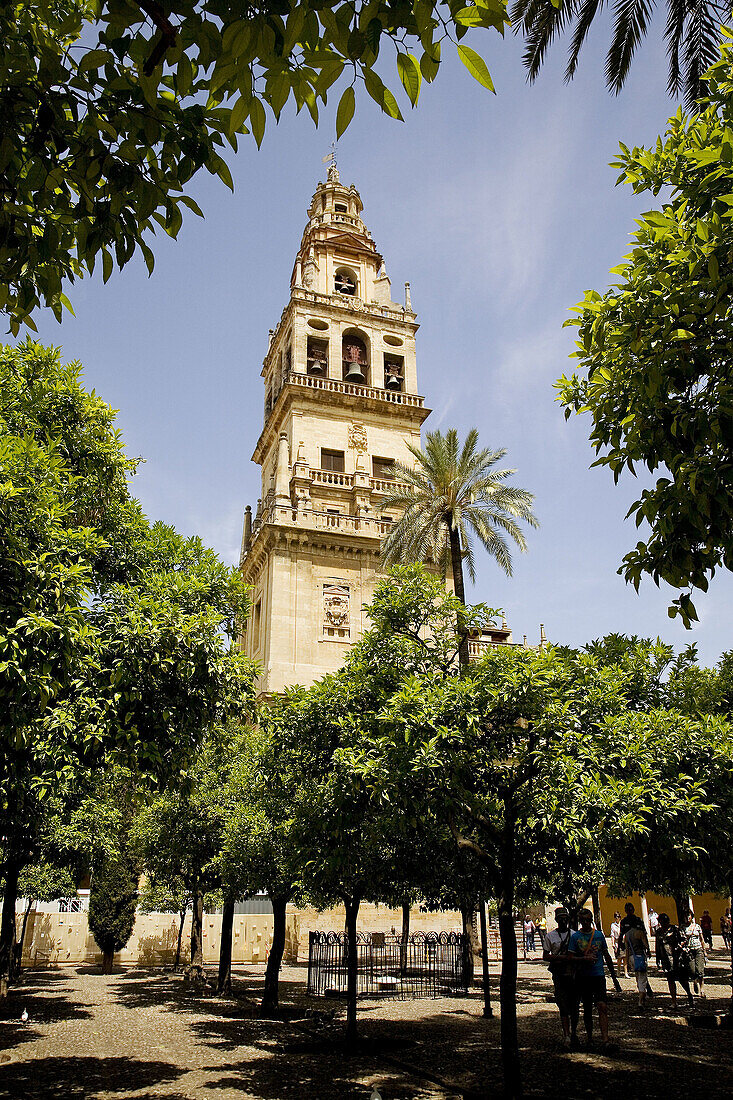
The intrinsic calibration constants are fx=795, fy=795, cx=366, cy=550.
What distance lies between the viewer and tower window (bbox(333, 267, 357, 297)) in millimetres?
47281

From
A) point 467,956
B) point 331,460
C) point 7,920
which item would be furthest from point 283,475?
point 7,920

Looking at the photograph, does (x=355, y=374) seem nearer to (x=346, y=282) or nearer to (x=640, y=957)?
(x=346, y=282)

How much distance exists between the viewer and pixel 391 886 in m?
15.4

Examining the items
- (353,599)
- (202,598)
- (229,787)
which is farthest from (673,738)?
(353,599)

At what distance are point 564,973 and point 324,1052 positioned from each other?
4690mm

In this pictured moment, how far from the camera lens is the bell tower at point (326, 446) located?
121ft

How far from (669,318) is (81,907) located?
154 ft

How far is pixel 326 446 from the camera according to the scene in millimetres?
40656

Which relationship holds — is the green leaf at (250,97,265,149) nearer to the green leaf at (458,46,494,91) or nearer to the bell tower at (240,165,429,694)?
the green leaf at (458,46,494,91)

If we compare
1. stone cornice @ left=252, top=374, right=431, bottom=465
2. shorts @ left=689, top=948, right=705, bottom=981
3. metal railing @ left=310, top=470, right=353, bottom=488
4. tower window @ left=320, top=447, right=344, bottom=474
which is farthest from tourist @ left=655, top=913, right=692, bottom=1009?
stone cornice @ left=252, top=374, right=431, bottom=465

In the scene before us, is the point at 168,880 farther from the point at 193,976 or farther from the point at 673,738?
the point at 673,738

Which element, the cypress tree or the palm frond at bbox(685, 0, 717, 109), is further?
the cypress tree

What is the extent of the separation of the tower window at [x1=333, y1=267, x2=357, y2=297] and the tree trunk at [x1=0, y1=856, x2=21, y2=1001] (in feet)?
120

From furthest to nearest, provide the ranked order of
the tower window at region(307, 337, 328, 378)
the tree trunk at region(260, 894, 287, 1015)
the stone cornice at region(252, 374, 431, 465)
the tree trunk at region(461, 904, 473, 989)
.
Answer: the tower window at region(307, 337, 328, 378), the stone cornice at region(252, 374, 431, 465), the tree trunk at region(461, 904, 473, 989), the tree trunk at region(260, 894, 287, 1015)
